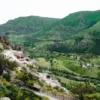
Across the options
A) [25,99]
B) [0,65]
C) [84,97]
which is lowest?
[84,97]

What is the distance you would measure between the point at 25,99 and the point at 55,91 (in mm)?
29535

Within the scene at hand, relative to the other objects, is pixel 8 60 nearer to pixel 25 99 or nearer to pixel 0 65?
pixel 0 65

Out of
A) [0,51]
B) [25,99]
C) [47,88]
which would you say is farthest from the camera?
[0,51]

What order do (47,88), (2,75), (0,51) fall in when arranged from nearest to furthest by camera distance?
(2,75)
(47,88)
(0,51)

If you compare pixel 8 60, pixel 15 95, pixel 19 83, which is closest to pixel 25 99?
pixel 15 95

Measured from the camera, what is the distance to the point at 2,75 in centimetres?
9919

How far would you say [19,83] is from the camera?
102 metres

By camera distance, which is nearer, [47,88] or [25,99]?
[25,99]

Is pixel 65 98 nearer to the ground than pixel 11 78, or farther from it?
nearer to the ground

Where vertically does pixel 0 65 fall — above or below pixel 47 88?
above

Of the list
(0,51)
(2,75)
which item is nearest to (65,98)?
(2,75)

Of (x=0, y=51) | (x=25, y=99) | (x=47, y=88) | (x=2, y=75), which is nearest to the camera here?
Result: (x=25, y=99)

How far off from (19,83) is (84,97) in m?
25.2

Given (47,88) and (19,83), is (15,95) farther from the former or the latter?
(47,88)
